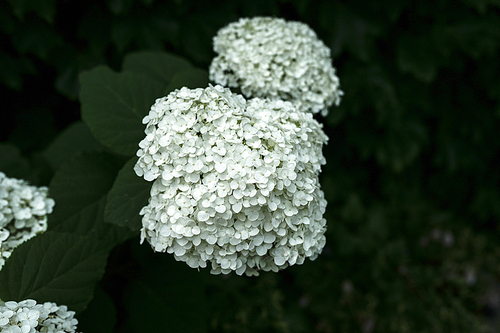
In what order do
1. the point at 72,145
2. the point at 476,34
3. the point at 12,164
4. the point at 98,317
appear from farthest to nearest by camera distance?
the point at 476,34 → the point at 72,145 → the point at 12,164 → the point at 98,317

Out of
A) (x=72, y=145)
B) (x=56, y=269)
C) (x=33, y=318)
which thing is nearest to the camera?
(x=33, y=318)

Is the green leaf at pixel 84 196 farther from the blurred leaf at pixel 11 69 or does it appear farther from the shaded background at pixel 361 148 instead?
the blurred leaf at pixel 11 69

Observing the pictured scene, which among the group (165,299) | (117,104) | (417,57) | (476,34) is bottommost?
(165,299)

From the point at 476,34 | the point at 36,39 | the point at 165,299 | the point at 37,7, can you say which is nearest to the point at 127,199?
the point at 165,299

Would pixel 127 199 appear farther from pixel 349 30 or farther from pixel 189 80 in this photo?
pixel 349 30

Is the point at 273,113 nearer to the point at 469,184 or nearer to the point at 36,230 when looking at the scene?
the point at 36,230

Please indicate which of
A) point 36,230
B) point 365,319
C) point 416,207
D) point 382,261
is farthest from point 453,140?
point 36,230
